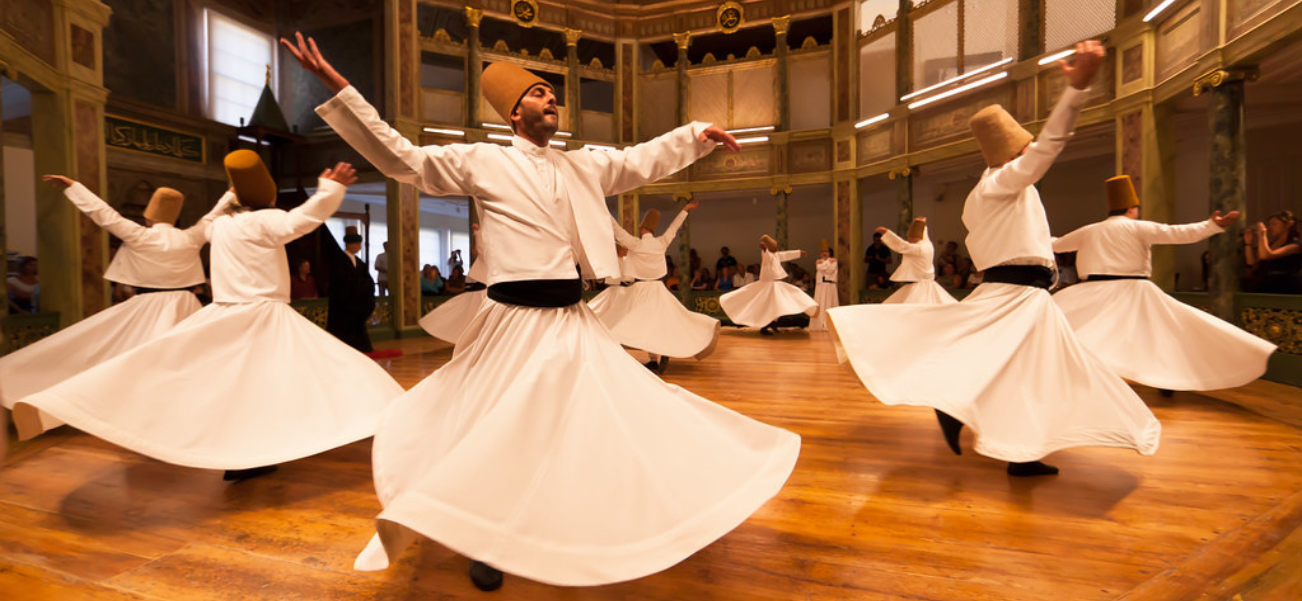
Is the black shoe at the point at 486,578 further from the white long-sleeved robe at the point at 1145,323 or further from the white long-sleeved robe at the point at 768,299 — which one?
the white long-sleeved robe at the point at 768,299

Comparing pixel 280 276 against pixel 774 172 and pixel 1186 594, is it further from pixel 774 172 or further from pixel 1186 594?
pixel 774 172

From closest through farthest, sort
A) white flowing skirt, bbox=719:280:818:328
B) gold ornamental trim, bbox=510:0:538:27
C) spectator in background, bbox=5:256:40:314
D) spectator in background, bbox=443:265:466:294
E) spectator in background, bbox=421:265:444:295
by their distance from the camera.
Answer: spectator in background, bbox=5:256:40:314 → white flowing skirt, bbox=719:280:818:328 → spectator in background, bbox=421:265:444:295 → spectator in background, bbox=443:265:466:294 → gold ornamental trim, bbox=510:0:538:27

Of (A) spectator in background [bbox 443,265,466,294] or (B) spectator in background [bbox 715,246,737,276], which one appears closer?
(A) spectator in background [bbox 443,265,466,294]

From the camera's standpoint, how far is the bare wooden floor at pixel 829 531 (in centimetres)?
192

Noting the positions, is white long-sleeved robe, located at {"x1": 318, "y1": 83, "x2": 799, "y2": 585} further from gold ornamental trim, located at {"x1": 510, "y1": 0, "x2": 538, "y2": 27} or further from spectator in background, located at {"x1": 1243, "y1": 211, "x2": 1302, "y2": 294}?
gold ornamental trim, located at {"x1": 510, "y1": 0, "x2": 538, "y2": 27}

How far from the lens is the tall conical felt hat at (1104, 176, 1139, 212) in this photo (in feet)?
16.2

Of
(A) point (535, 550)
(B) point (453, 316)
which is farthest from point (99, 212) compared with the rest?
(A) point (535, 550)

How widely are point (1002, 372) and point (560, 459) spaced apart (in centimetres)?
214

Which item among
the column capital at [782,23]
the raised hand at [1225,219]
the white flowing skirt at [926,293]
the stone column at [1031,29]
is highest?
the column capital at [782,23]

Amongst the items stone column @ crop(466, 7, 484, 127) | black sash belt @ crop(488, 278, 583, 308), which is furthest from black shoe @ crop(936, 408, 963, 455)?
stone column @ crop(466, 7, 484, 127)

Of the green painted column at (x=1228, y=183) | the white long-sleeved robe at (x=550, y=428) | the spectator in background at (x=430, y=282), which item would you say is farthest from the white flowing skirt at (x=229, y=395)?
the spectator in background at (x=430, y=282)

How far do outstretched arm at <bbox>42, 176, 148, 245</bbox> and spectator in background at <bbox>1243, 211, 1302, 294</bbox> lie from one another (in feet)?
27.3

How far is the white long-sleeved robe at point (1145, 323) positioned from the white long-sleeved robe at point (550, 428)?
12.3 feet

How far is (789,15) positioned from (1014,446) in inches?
480
